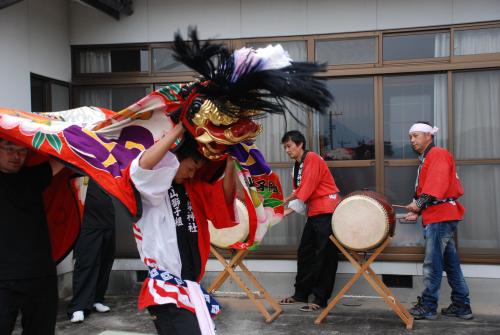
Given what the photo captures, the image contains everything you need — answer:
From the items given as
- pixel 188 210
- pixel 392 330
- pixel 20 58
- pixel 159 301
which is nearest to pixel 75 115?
pixel 188 210

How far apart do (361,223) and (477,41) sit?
2.29m

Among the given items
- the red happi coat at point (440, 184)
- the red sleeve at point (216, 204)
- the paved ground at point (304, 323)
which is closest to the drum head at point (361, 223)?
the red happi coat at point (440, 184)

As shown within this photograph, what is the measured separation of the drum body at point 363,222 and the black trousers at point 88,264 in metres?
2.31

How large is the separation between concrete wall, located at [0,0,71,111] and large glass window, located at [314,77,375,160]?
2976mm

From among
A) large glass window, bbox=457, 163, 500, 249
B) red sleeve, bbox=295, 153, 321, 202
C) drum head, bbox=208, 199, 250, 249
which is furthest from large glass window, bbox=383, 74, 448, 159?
drum head, bbox=208, 199, 250, 249

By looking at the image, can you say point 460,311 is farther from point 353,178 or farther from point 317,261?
point 353,178

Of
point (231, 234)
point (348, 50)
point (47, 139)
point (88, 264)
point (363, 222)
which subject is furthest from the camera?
point (348, 50)

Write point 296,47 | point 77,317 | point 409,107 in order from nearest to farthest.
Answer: point 77,317, point 409,107, point 296,47

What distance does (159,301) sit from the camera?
2.70 metres

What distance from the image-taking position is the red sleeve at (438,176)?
5043 mm

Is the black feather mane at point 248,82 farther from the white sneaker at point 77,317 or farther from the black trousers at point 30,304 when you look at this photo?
the white sneaker at point 77,317

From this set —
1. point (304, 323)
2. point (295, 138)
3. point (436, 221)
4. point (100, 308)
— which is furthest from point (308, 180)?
point (100, 308)

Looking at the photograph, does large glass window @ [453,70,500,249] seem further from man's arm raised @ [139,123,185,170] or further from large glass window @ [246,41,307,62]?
Answer: man's arm raised @ [139,123,185,170]

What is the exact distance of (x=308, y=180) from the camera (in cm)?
548
